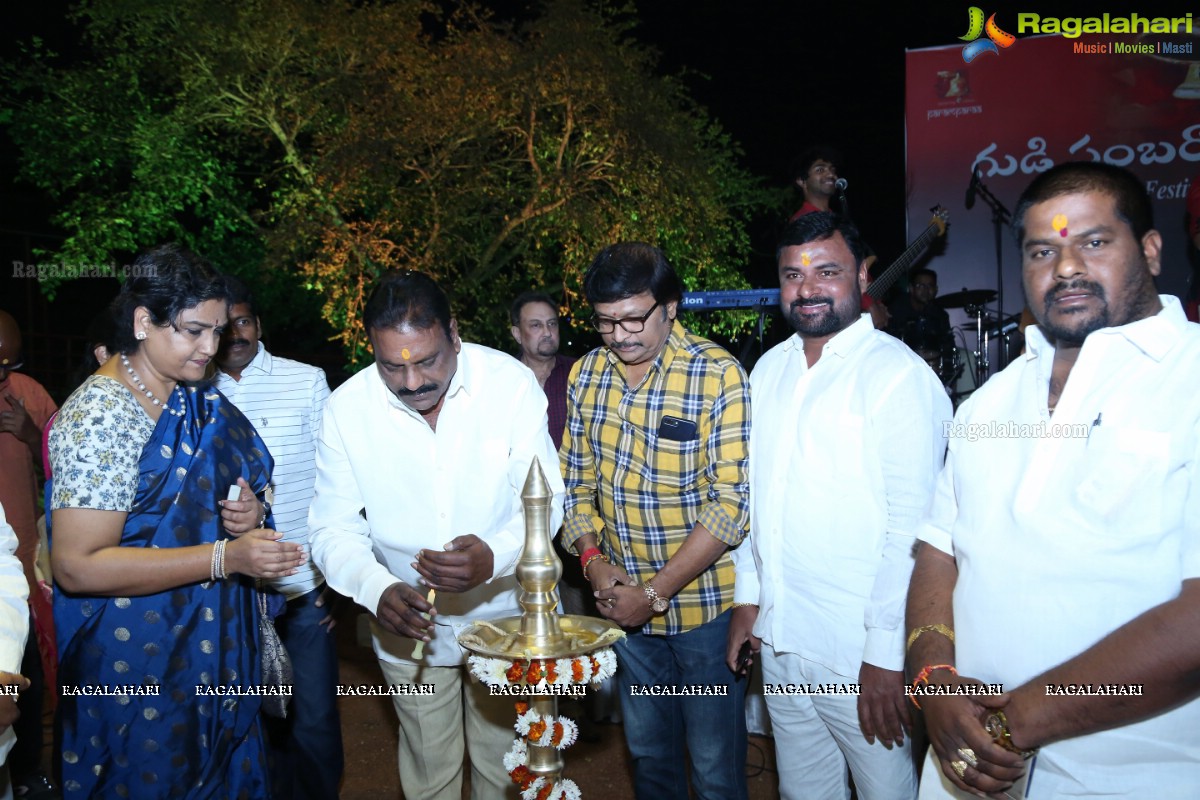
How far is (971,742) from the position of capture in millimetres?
1767

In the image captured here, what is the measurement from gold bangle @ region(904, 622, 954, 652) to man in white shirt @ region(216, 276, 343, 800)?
2.45 m

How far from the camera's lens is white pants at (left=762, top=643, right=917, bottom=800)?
8.29 ft

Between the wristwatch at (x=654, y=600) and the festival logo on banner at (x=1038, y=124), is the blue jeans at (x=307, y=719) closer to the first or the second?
the wristwatch at (x=654, y=600)

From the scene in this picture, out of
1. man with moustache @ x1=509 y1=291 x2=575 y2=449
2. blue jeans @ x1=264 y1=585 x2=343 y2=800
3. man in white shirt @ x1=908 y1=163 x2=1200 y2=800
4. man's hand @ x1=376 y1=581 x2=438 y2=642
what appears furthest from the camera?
man with moustache @ x1=509 y1=291 x2=575 y2=449

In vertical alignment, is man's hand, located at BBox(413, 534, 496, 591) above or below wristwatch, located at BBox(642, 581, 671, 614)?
above

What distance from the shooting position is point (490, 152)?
10.9 m

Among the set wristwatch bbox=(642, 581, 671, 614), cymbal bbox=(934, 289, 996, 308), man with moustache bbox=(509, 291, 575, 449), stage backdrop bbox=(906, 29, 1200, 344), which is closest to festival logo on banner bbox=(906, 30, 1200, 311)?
stage backdrop bbox=(906, 29, 1200, 344)

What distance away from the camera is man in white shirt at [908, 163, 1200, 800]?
162cm

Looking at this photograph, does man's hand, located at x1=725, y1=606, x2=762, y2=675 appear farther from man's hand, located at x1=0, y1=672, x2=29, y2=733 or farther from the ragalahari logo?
the ragalahari logo

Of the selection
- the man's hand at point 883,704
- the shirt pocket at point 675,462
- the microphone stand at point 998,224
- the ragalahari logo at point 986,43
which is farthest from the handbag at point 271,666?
the ragalahari logo at point 986,43

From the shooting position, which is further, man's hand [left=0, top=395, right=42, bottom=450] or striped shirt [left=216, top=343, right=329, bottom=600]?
man's hand [left=0, top=395, right=42, bottom=450]

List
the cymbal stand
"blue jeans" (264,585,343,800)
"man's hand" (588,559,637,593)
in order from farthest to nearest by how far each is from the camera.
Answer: the cymbal stand
"blue jeans" (264,585,343,800)
"man's hand" (588,559,637,593)

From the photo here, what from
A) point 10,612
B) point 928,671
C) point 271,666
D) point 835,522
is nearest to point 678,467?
point 835,522

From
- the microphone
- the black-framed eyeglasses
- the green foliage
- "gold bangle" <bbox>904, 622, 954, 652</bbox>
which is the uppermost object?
the green foliage
